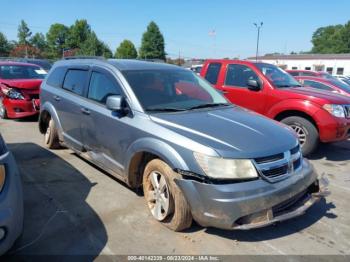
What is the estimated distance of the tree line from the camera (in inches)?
3206

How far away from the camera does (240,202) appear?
9.72ft

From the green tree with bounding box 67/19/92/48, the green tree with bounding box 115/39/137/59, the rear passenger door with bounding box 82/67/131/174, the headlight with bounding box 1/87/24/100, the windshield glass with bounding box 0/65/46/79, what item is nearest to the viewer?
the rear passenger door with bounding box 82/67/131/174

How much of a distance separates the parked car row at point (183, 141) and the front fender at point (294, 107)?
0.04 meters

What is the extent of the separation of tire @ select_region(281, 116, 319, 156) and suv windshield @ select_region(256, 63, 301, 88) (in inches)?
37.7

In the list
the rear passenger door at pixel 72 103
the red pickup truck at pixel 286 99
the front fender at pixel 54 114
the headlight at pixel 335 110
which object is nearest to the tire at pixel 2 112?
the front fender at pixel 54 114

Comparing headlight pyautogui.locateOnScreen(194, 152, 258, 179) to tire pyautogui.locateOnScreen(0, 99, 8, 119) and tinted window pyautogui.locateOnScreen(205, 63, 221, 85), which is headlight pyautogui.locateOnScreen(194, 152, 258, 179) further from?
tire pyautogui.locateOnScreen(0, 99, 8, 119)

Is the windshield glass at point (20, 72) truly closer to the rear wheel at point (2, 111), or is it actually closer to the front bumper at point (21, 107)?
the rear wheel at point (2, 111)

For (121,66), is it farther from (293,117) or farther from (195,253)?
(293,117)

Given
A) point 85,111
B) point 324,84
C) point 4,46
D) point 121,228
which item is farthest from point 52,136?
point 4,46

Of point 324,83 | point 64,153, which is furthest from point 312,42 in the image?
point 64,153

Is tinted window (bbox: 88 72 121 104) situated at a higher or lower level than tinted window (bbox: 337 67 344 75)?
lower

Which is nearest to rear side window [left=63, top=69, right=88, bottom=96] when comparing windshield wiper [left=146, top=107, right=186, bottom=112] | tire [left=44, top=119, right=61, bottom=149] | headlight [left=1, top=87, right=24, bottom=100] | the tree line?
tire [left=44, top=119, right=61, bottom=149]

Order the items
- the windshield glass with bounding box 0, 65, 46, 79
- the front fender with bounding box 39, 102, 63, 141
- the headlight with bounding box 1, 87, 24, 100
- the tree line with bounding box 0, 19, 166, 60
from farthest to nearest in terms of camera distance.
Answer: the tree line with bounding box 0, 19, 166, 60, the windshield glass with bounding box 0, 65, 46, 79, the headlight with bounding box 1, 87, 24, 100, the front fender with bounding box 39, 102, 63, 141

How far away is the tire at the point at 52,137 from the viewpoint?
586cm
